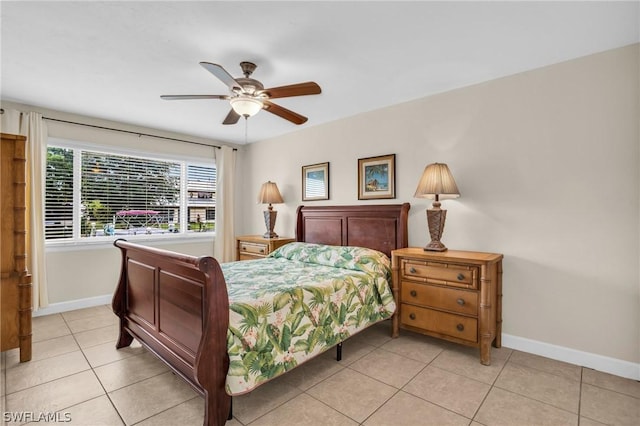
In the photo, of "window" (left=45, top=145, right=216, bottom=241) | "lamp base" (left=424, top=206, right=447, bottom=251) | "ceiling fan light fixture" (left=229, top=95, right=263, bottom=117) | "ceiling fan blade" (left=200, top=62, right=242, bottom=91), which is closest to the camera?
"ceiling fan blade" (left=200, top=62, right=242, bottom=91)

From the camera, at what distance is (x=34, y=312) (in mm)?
3453

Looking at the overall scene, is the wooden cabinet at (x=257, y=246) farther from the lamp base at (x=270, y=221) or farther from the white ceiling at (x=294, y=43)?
the white ceiling at (x=294, y=43)

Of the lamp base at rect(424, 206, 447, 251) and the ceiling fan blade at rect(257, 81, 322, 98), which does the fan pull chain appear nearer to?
the ceiling fan blade at rect(257, 81, 322, 98)

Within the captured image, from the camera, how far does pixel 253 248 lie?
4.34 meters

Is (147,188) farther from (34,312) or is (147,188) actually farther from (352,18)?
(352,18)

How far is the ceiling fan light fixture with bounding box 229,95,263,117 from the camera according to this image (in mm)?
2336

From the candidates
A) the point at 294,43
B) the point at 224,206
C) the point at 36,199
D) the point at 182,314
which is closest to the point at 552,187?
A: the point at 294,43

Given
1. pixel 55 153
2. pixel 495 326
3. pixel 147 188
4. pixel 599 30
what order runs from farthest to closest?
pixel 147 188 < pixel 55 153 < pixel 495 326 < pixel 599 30

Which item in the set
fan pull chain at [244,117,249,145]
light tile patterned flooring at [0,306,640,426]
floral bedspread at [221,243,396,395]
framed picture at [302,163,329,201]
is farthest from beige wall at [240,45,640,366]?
fan pull chain at [244,117,249,145]

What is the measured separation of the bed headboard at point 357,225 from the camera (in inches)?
131

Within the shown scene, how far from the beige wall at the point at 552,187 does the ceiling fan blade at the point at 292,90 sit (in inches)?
58.3

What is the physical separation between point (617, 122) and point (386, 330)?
8.38ft

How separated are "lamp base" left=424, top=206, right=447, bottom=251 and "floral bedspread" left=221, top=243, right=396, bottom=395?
51 centimetres

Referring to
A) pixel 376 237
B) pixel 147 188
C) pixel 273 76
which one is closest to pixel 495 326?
pixel 376 237
